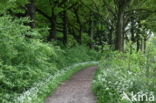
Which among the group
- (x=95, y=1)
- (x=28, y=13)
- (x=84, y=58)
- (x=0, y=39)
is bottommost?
(x=84, y=58)

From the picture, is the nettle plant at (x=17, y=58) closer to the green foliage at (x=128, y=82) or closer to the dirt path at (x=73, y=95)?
the dirt path at (x=73, y=95)

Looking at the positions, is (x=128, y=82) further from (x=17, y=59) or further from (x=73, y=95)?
(x=17, y=59)

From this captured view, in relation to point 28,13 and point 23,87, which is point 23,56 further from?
point 28,13

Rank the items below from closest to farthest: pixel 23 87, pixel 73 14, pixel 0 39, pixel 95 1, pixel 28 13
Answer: pixel 0 39
pixel 23 87
pixel 28 13
pixel 95 1
pixel 73 14

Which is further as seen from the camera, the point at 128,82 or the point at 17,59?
the point at 17,59

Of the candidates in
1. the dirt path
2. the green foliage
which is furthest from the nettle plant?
the green foliage

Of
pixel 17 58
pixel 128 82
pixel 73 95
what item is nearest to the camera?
pixel 128 82

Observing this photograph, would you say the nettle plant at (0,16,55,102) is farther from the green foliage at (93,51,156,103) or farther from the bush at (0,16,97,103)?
the green foliage at (93,51,156,103)

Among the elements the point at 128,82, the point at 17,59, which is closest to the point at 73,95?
the point at 17,59

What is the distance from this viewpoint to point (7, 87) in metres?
10.1

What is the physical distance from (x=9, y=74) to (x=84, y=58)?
20628mm

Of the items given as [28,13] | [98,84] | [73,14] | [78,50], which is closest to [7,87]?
[98,84]

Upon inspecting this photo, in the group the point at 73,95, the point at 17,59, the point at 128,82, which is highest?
the point at 17,59

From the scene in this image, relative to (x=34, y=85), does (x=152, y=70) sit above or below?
above
